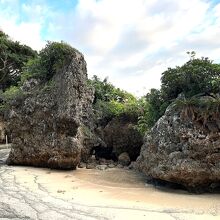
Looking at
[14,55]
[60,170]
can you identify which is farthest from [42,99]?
[14,55]

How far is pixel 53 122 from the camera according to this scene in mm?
13266

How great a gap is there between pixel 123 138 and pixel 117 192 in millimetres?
6305

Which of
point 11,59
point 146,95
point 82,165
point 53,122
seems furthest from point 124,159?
point 11,59

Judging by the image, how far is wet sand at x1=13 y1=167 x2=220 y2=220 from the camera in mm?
7414

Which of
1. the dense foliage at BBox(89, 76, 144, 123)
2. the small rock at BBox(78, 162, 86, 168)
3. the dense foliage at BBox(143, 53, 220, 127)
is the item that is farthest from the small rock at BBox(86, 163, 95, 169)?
the dense foliage at BBox(143, 53, 220, 127)

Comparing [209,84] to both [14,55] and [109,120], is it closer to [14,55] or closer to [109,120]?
[109,120]

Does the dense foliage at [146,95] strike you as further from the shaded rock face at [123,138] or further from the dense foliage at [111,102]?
the shaded rock face at [123,138]

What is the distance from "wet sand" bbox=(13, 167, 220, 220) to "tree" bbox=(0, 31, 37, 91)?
1952 cm

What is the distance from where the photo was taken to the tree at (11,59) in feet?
99.9

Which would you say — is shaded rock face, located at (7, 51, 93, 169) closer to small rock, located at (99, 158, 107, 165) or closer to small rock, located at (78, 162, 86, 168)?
small rock, located at (78, 162, 86, 168)

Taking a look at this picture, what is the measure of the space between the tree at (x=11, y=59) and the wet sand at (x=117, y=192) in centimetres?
1952

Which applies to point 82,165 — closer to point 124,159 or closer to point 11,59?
point 124,159

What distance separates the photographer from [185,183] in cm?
924

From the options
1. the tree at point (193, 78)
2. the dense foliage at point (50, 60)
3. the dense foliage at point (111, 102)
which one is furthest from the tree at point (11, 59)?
the tree at point (193, 78)
